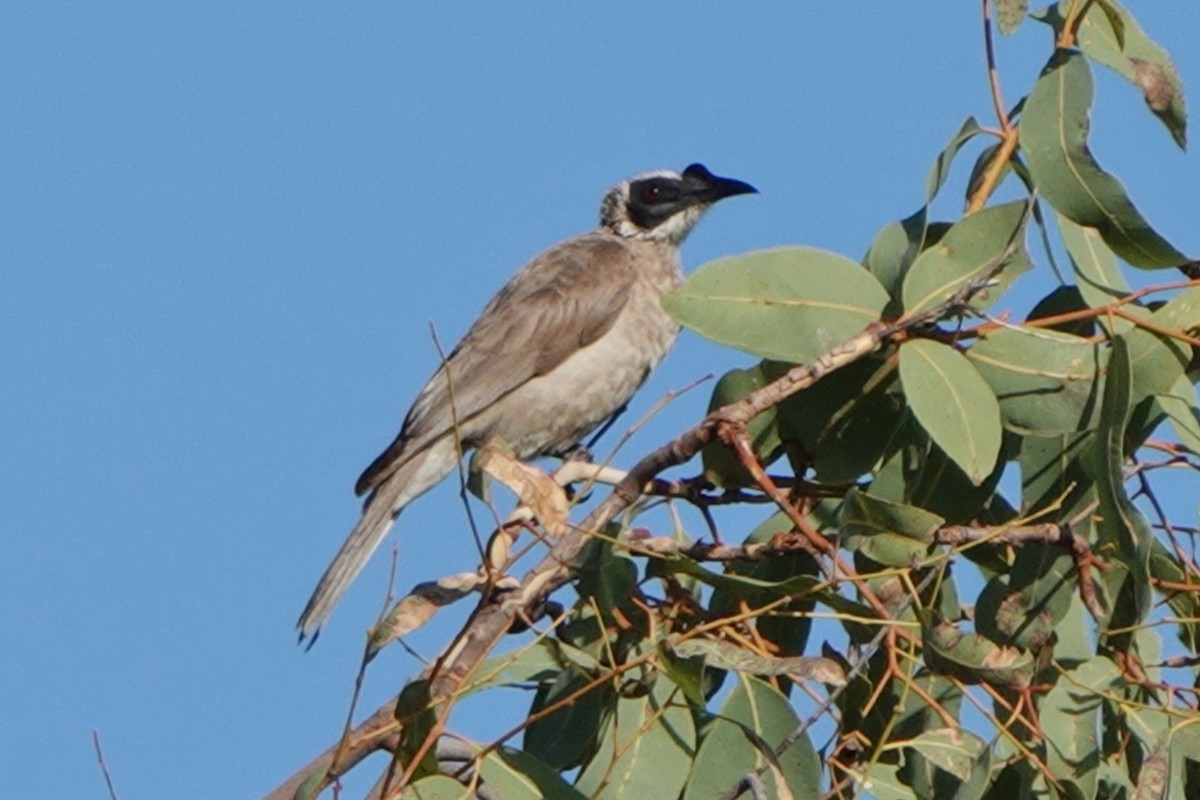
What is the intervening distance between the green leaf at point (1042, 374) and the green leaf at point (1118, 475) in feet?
0.47

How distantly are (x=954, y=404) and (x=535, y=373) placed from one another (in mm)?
4226

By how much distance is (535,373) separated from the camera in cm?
700

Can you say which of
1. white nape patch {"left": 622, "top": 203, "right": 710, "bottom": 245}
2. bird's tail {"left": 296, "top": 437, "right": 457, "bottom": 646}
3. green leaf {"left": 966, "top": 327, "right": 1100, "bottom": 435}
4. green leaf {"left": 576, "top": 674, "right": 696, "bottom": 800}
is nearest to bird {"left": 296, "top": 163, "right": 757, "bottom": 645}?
bird's tail {"left": 296, "top": 437, "right": 457, "bottom": 646}

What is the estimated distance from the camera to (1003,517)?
3.23 meters

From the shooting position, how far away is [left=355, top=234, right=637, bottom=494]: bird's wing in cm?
678

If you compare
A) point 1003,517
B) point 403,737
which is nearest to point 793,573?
point 1003,517

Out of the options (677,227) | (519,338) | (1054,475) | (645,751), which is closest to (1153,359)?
(1054,475)

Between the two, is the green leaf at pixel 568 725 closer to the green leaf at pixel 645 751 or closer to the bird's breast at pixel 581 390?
the green leaf at pixel 645 751

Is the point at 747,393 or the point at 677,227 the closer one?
the point at 747,393

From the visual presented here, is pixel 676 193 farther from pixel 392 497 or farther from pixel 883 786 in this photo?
pixel 883 786

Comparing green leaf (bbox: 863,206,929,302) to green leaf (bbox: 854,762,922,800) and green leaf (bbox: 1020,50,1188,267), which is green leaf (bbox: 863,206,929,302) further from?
green leaf (bbox: 854,762,922,800)

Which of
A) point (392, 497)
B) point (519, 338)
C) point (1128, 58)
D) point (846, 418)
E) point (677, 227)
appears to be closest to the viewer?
point (846, 418)

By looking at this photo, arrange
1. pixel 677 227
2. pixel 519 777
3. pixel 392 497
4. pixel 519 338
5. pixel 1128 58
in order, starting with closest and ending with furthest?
pixel 519 777, pixel 1128 58, pixel 392 497, pixel 519 338, pixel 677 227

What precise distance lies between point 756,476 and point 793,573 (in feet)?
1.43
